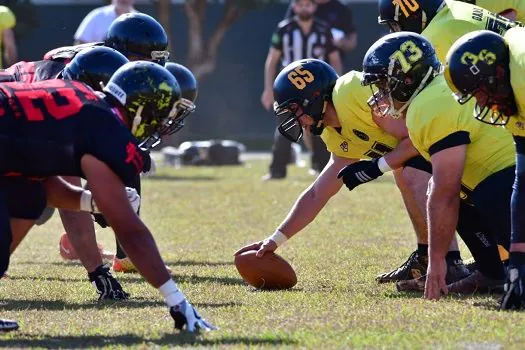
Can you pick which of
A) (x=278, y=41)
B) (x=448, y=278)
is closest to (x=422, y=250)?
(x=448, y=278)

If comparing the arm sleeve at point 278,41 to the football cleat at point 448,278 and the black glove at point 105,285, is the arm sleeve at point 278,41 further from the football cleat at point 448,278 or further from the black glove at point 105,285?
the black glove at point 105,285

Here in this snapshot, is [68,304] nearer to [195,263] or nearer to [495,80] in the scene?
[195,263]

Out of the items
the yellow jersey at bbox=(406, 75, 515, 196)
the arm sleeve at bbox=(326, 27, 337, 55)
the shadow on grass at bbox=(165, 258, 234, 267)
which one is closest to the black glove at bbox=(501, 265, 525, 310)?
the yellow jersey at bbox=(406, 75, 515, 196)

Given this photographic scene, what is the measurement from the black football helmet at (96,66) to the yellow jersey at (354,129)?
4.22ft

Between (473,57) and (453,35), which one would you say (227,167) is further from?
(473,57)

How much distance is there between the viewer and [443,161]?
6297mm

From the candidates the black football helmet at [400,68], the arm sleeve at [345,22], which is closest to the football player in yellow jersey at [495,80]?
the black football helmet at [400,68]

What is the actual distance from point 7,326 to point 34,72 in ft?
7.22

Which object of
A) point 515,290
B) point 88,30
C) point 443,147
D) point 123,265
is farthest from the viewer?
point 88,30

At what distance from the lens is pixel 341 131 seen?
736 centimetres

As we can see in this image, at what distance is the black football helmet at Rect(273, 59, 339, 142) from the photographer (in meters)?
7.14

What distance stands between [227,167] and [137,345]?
13.0 meters

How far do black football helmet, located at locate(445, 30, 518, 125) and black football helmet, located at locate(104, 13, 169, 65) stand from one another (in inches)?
94.8

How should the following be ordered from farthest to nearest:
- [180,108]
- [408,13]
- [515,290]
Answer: [408,13] → [180,108] → [515,290]
